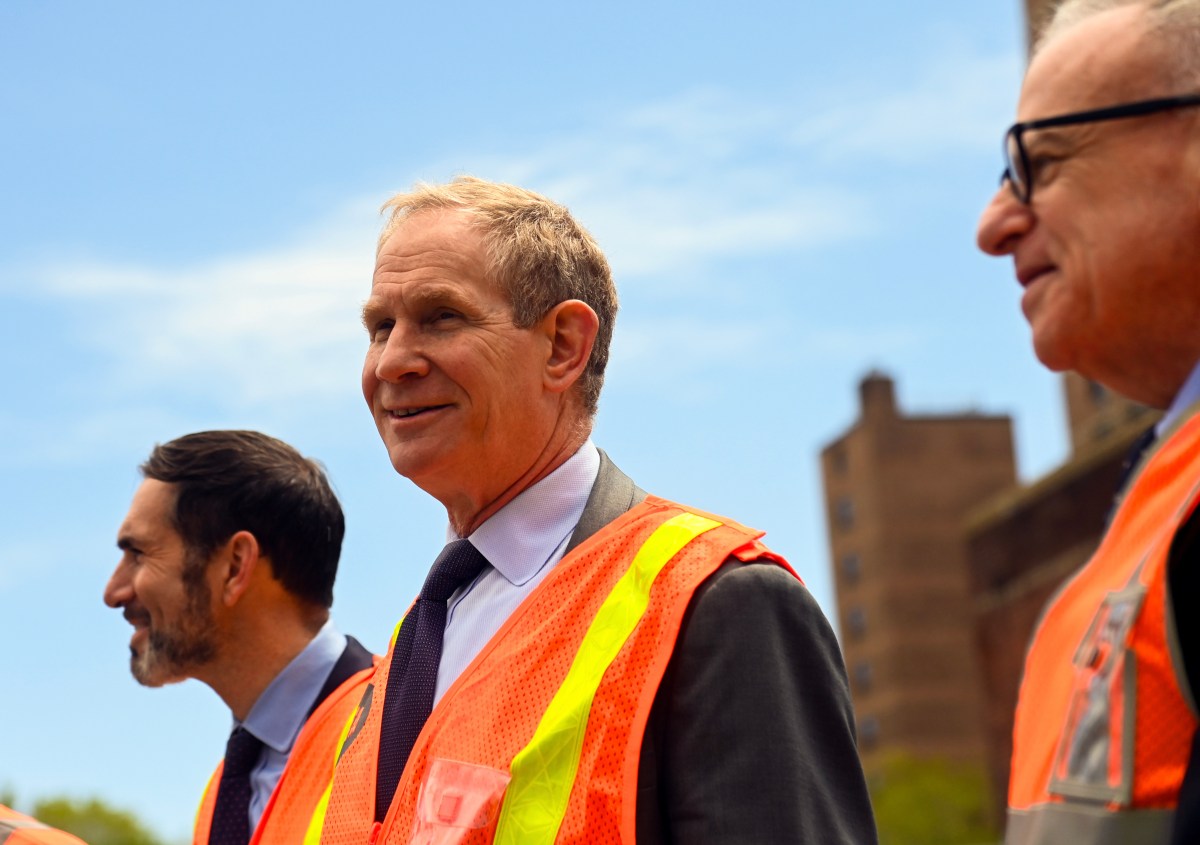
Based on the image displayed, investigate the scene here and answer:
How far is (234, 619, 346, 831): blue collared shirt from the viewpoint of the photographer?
4809mm

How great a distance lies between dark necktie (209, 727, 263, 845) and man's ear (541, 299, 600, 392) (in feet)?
5.90

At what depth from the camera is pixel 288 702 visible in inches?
191

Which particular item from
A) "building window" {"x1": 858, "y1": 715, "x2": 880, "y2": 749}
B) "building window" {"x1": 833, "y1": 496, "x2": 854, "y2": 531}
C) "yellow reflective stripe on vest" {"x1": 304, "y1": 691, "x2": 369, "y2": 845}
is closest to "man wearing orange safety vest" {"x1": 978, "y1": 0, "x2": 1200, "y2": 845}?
"yellow reflective stripe on vest" {"x1": 304, "y1": 691, "x2": 369, "y2": 845}

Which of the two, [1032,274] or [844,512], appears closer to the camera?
[1032,274]

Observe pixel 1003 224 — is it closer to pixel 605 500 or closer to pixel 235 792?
pixel 605 500

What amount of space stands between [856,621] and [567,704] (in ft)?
240

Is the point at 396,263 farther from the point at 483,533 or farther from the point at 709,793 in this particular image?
the point at 709,793

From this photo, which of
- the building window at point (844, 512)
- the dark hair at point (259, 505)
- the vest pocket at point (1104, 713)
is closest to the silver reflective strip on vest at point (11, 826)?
the dark hair at point (259, 505)

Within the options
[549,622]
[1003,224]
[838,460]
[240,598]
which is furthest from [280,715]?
[838,460]

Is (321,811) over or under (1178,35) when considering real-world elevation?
under

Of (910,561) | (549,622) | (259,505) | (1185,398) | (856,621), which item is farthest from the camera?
(856,621)

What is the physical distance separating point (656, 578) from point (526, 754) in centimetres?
38

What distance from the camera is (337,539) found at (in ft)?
16.9

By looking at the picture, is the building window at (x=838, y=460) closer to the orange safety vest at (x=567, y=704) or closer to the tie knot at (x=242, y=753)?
the tie knot at (x=242, y=753)
